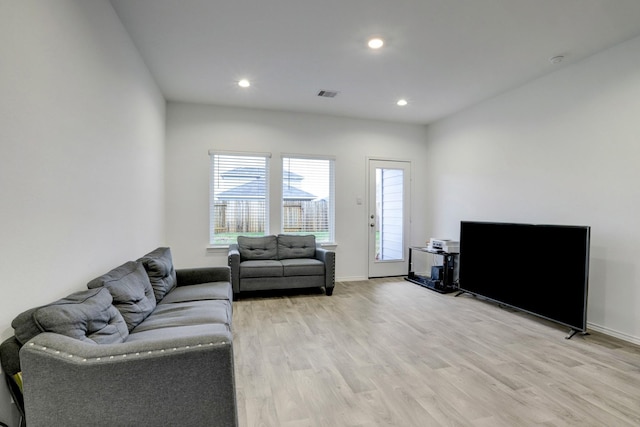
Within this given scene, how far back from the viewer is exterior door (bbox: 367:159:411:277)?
19.3 feet

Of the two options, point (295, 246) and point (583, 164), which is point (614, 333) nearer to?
point (583, 164)

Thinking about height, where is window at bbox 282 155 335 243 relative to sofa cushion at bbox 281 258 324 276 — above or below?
above

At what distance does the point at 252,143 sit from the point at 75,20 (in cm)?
327

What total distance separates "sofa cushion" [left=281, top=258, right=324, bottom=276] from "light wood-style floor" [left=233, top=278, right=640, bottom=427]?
68 cm

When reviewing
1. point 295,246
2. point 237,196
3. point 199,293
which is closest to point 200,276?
point 199,293

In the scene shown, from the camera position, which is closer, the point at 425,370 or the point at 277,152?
the point at 425,370

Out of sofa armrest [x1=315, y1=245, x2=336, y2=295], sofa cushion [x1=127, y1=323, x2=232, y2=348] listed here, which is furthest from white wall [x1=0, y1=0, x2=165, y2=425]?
sofa armrest [x1=315, y1=245, x2=336, y2=295]

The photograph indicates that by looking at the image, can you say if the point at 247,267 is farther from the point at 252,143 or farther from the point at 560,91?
the point at 560,91

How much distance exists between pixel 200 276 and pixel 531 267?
3657 millimetres

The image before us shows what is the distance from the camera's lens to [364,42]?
10.3ft

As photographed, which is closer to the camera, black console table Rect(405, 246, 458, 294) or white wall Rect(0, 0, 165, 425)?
white wall Rect(0, 0, 165, 425)

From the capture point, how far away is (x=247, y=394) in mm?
2158

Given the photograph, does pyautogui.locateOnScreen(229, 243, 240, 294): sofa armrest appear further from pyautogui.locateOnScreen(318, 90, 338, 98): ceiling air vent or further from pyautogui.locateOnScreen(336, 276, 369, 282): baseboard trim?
pyautogui.locateOnScreen(318, 90, 338, 98): ceiling air vent

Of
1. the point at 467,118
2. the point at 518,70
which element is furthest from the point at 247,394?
the point at 467,118
